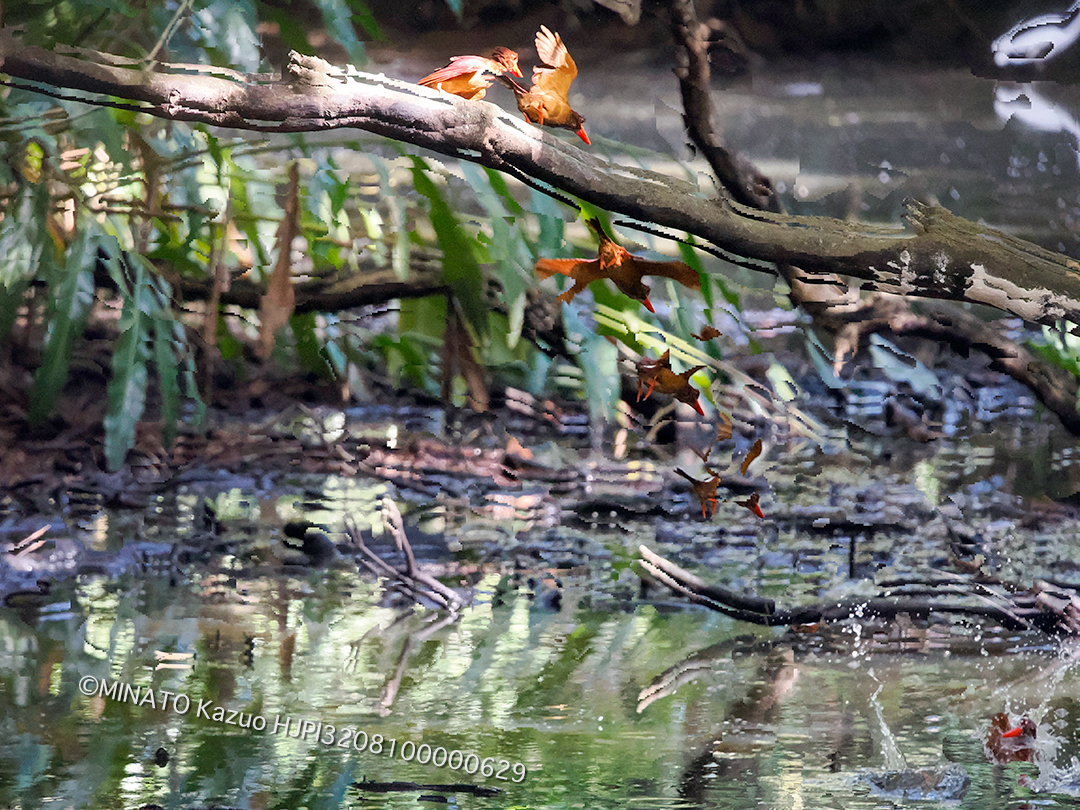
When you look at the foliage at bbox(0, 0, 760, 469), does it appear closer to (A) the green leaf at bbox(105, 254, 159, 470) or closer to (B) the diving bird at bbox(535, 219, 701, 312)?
(A) the green leaf at bbox(105, 254, 159, 470)

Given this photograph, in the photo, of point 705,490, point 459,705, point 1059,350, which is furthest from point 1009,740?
point 1059,350

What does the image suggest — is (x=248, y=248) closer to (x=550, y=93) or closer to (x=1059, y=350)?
(x=550, y=93)

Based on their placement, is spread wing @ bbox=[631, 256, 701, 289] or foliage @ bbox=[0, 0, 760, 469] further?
foliage @ bbox=[0, 0, 760, 469]

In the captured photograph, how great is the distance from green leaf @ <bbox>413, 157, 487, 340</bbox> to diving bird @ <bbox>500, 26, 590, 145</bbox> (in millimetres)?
381

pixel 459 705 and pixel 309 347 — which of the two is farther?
pixel 309 347

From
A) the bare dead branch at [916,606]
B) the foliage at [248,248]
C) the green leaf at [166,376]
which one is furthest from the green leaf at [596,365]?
the green leaf at [166,376]

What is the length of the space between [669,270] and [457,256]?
46 centimetres

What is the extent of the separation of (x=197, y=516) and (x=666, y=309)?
0.46 meters

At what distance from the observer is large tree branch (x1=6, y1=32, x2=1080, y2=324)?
1.29 ft

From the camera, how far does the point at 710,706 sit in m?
0.52

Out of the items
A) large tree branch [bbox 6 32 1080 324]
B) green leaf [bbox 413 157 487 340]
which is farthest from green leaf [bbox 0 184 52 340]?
large tree branch [bbox 6 32 1080 324]

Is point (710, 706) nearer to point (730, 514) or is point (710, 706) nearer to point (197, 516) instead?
point (730, 514)

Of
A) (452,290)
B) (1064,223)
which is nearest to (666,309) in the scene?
(452,290)

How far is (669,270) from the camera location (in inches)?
18.9
